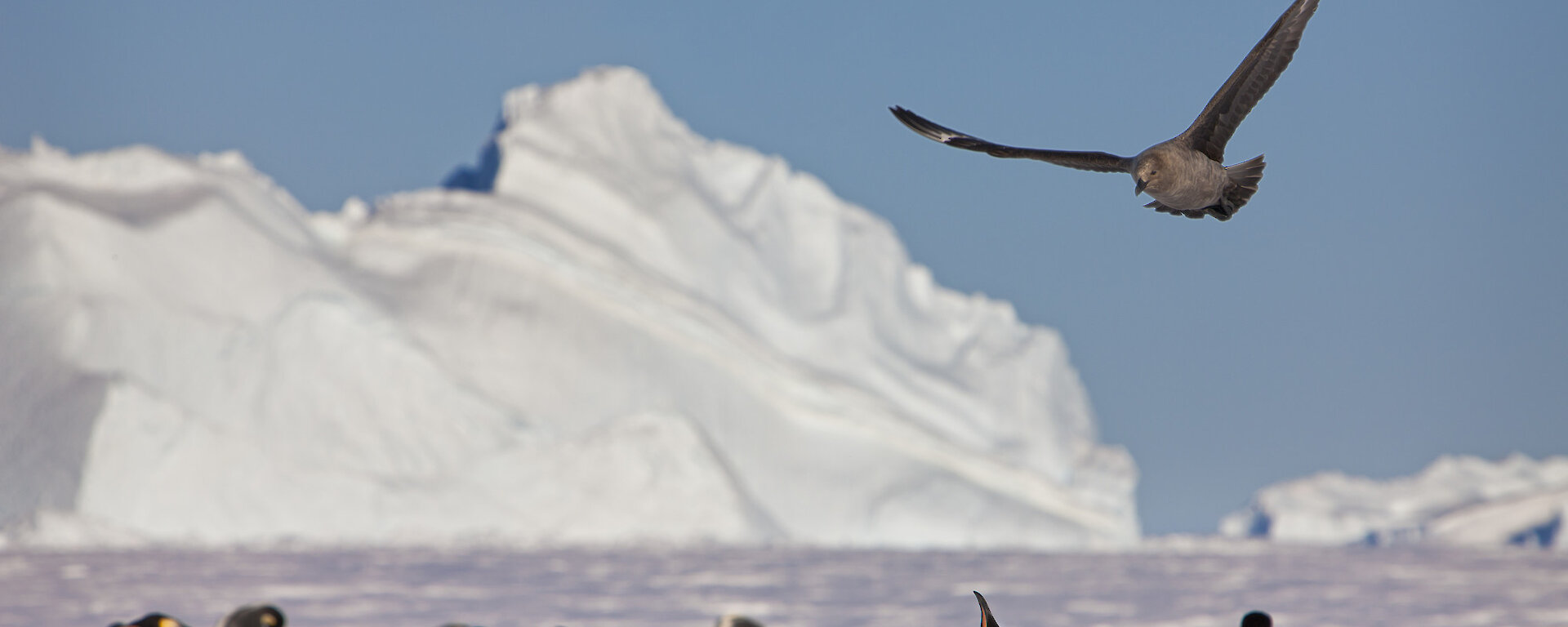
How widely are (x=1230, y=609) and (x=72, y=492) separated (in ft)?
61.5

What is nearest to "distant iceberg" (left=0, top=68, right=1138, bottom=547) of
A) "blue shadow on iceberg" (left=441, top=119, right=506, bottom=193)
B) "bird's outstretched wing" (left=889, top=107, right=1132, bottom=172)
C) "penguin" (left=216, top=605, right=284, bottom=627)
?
"blue shadow on iceberg" (left=441, top=119, right=506, bottom=193)

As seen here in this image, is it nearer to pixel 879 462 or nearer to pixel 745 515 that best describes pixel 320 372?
pixel 745 515

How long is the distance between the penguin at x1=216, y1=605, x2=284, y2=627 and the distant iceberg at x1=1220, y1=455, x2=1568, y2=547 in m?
42.0

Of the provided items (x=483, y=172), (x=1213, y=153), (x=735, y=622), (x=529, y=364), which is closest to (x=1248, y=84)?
(x=1213, y=153)

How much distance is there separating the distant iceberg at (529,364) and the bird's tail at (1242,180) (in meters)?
22.0

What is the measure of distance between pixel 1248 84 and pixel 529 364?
29659mm

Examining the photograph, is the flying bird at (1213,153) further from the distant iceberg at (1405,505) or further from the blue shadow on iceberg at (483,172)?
the distant iceberg at (1405,505)

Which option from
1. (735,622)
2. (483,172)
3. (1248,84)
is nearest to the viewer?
(1248,84)

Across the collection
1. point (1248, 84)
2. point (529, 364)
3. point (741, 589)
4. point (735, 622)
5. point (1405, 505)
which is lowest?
point (735, 622)

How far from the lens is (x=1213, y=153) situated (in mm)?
6406

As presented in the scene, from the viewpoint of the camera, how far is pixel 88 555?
2184 cm

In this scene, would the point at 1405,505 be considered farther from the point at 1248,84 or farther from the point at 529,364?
the point at 1248,84

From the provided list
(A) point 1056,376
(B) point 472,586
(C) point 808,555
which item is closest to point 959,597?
(B) point 472,586

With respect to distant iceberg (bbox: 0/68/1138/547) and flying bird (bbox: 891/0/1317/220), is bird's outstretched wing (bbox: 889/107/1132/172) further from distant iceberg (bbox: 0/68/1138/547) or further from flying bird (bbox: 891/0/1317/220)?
distant iceberg (bbox: 0/68/1138/547)
